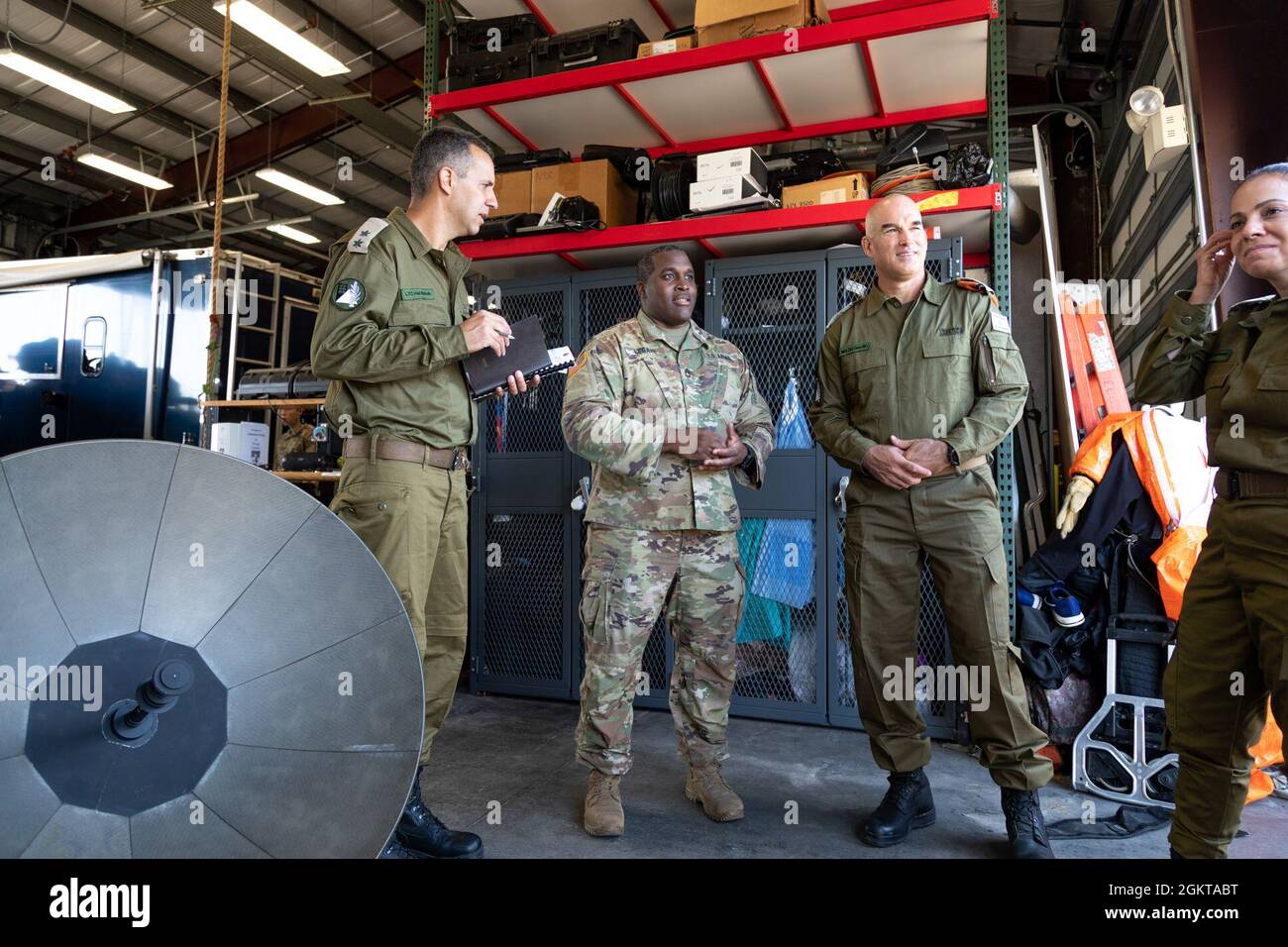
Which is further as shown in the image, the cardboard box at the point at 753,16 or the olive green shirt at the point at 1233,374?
the cardboard box at the point at 753,16

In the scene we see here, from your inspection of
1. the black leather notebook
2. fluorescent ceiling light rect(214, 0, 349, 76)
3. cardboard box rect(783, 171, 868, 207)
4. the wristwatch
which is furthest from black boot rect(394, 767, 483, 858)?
fluorescent ceiling light rect(214, 0, 349, 76)

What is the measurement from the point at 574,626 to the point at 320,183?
11533mm

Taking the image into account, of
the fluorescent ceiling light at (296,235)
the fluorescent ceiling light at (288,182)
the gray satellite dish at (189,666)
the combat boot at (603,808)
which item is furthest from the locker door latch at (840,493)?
the fluorescent ceiling light at (296,235)

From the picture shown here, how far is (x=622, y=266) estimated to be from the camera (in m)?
4.04

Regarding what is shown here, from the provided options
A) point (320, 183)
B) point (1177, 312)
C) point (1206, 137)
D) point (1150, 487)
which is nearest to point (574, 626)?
point (1150, 487)

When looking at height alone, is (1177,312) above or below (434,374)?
above

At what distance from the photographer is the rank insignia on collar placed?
2.03m

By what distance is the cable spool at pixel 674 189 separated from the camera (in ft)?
12.2

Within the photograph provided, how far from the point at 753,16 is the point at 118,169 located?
9998 mm

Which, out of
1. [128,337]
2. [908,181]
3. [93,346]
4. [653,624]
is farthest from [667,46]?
[93,346]

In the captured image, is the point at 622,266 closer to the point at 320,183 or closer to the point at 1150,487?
the point at 1150,487

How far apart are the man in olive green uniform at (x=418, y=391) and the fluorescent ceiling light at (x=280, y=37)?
5.58 metres

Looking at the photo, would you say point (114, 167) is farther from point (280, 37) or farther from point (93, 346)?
point (93, 346)

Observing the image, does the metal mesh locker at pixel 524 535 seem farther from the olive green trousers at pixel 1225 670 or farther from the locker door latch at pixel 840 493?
the olive green trousers at pixel 1225 670
